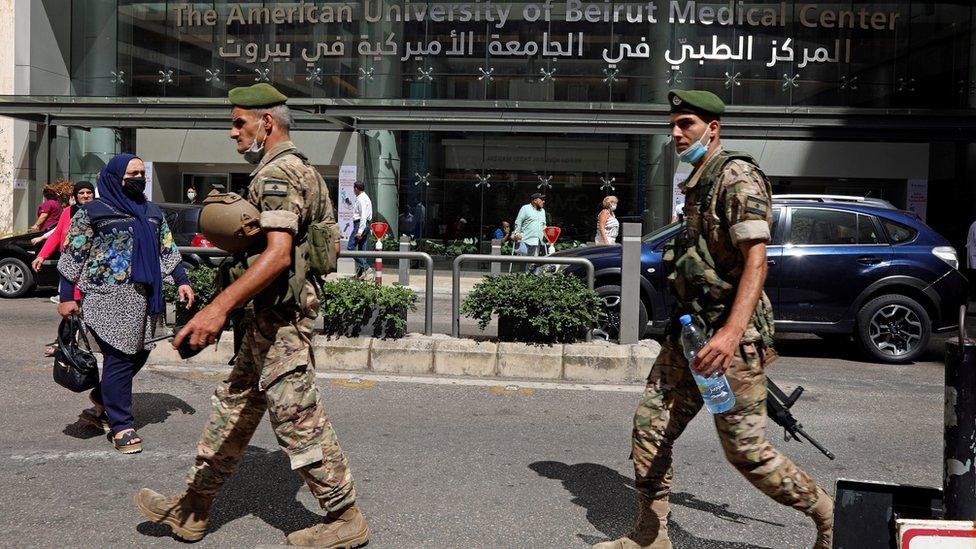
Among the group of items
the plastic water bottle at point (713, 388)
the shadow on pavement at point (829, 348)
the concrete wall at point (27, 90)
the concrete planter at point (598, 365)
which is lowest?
the shadow on pavement at point (829, 348)

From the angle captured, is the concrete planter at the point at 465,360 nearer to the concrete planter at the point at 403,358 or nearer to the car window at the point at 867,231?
the concrete planter at the point at 403,358

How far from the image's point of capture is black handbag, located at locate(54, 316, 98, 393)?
17.5ft

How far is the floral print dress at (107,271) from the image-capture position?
5.11 m

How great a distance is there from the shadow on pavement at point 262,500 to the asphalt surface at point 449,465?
0.01 metres

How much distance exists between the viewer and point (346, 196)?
66.8 feet

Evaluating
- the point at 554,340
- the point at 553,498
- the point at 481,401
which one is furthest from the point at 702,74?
the point at 553,498

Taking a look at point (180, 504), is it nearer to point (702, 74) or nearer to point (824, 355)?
point (824, 355)

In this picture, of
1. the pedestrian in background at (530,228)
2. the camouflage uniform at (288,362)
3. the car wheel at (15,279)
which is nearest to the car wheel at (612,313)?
the camouflage uniform at (288,362)

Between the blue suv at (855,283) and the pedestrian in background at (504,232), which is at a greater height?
the pedestrian in background at (504,232)

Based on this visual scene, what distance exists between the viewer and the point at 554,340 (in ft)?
25.7

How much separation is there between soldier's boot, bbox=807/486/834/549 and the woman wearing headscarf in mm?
3712

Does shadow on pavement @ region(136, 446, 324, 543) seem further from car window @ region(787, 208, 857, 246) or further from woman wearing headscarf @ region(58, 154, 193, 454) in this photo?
car window @ region(787, 208, 857, 246)

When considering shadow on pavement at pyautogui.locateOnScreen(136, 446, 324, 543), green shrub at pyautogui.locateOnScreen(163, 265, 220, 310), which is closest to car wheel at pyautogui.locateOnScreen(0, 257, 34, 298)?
green shrub at pyautogui.locateOnScreen(163, 265, 220, 310)

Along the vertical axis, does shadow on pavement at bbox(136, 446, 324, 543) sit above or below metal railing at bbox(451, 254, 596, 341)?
below
